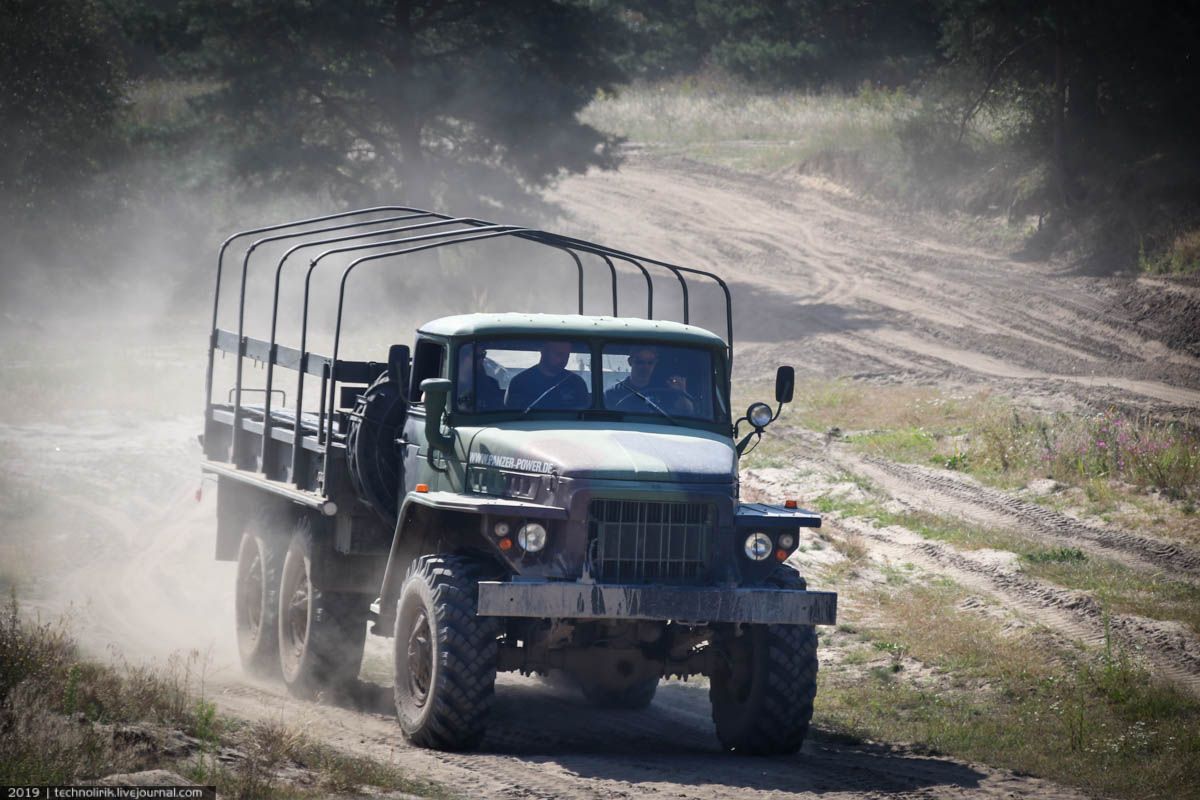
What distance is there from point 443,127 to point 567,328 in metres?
24.2

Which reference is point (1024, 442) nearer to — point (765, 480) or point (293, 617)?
point (765, 480)

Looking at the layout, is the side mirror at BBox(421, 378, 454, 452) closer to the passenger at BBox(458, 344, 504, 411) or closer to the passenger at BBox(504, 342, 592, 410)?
the passenger at BBox(458, 344, 504, 411)

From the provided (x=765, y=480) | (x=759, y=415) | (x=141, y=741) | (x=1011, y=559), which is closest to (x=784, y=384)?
(x=759, y=415)

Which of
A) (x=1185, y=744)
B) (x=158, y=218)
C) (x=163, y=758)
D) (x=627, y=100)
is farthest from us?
(x=627, y=100)

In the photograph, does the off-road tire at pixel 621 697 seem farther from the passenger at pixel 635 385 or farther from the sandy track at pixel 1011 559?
the sandy track at pixel 1011 559

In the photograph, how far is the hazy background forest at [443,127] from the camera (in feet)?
105

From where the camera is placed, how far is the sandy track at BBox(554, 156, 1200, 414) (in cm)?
2614

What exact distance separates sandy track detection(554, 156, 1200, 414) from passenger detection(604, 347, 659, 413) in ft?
44.7

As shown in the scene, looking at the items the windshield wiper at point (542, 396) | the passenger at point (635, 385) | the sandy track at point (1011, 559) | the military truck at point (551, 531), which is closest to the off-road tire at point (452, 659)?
the military truck at point (551, 531)

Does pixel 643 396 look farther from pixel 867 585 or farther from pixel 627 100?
pixel 627 100

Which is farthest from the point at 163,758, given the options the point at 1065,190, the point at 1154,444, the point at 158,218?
the point at 158,218

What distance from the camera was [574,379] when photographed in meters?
10.5

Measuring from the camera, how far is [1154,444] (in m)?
18.6

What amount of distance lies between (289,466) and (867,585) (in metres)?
6.18
